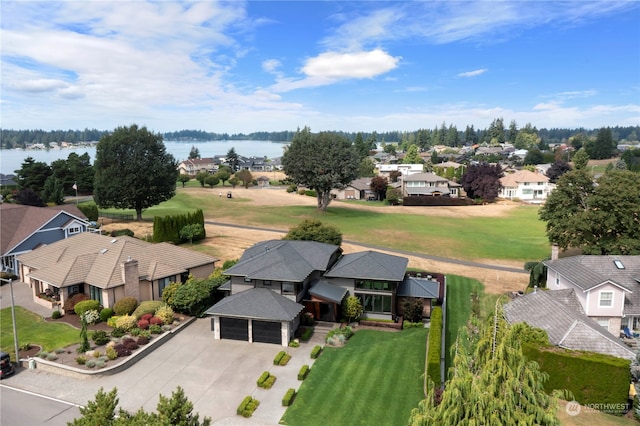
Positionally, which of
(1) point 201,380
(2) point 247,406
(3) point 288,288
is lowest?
(1) point 201,380

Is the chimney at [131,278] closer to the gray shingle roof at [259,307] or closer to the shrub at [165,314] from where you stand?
the shrub at [165,314]

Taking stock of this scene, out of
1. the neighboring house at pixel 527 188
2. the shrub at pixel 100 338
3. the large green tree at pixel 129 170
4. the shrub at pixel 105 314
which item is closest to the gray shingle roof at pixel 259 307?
the shrub at pixel 100 338

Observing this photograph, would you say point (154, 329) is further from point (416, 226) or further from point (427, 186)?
point (427, 186)

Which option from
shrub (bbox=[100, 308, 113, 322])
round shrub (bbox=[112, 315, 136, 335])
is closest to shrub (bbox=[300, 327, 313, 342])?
round shrub (bbox=[112, 315, 136, 335])

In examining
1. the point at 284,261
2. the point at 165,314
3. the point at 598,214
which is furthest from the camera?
the point at 598,214

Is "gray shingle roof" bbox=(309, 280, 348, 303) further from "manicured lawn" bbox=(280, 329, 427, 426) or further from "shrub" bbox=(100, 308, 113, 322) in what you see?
"shrub" bbox=(100, 308, 113, 322)

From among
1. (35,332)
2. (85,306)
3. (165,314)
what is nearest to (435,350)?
(165,314)
